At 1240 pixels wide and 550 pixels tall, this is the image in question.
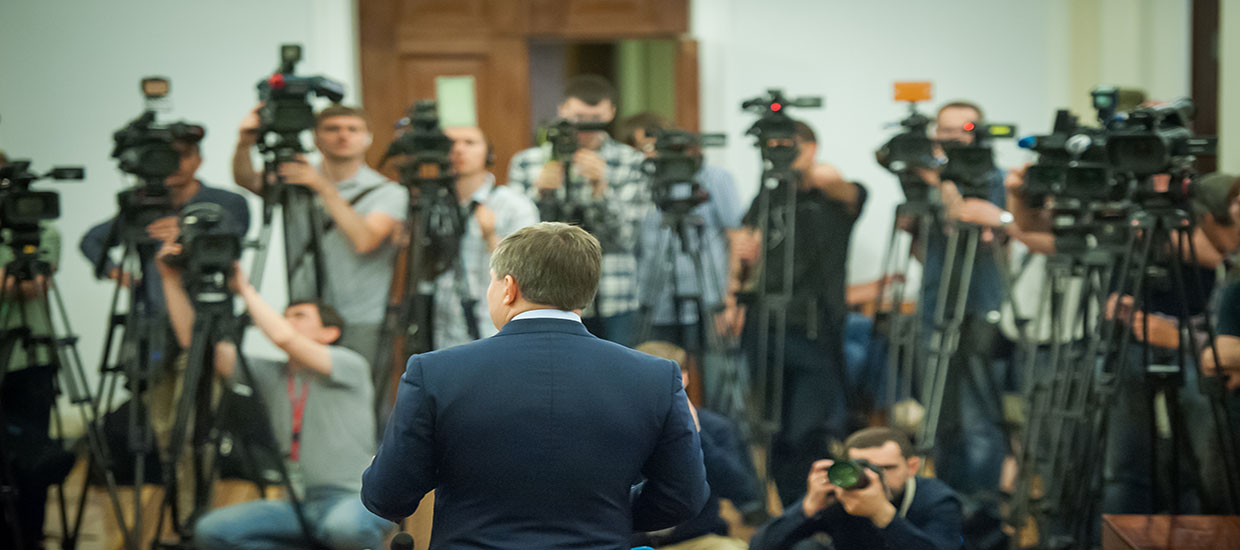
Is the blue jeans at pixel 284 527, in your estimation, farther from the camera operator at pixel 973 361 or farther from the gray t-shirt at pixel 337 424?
the camera operator at pixel 973 361

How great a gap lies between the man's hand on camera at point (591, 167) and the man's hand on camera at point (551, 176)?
0.23 ft

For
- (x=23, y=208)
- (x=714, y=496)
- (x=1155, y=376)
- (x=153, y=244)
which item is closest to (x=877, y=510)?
(x=714, y=496)

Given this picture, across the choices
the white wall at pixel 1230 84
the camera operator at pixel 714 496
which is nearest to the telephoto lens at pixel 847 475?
the camera operator at pixel 714 496

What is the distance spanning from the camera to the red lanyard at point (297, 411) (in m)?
3.11

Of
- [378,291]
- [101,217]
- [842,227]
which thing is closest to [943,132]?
[842,227]

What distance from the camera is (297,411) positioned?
312 centimetres

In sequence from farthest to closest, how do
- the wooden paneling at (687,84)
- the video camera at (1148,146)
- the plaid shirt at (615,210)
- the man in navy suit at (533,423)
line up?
1. the wooden paneling at (687,84)
2. the plaid shirt at (615,210)
3. the video camera at (1148,146)
4. the man in navy suit at (533,423)

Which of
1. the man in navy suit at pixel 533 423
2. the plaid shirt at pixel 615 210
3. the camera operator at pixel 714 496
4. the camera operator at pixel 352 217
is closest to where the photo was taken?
the man in navy suit at pixel 533 423

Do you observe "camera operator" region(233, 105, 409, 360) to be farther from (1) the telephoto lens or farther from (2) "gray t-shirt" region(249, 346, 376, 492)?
(1) the telephoto lens

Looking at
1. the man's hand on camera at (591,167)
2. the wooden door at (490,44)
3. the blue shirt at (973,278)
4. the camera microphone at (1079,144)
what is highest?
the wooden door at (490,44)

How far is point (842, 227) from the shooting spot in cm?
373

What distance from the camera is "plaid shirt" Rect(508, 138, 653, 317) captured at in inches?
141

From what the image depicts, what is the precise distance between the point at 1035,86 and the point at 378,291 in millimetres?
3213

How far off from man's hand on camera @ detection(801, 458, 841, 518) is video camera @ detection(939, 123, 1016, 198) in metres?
1.22
